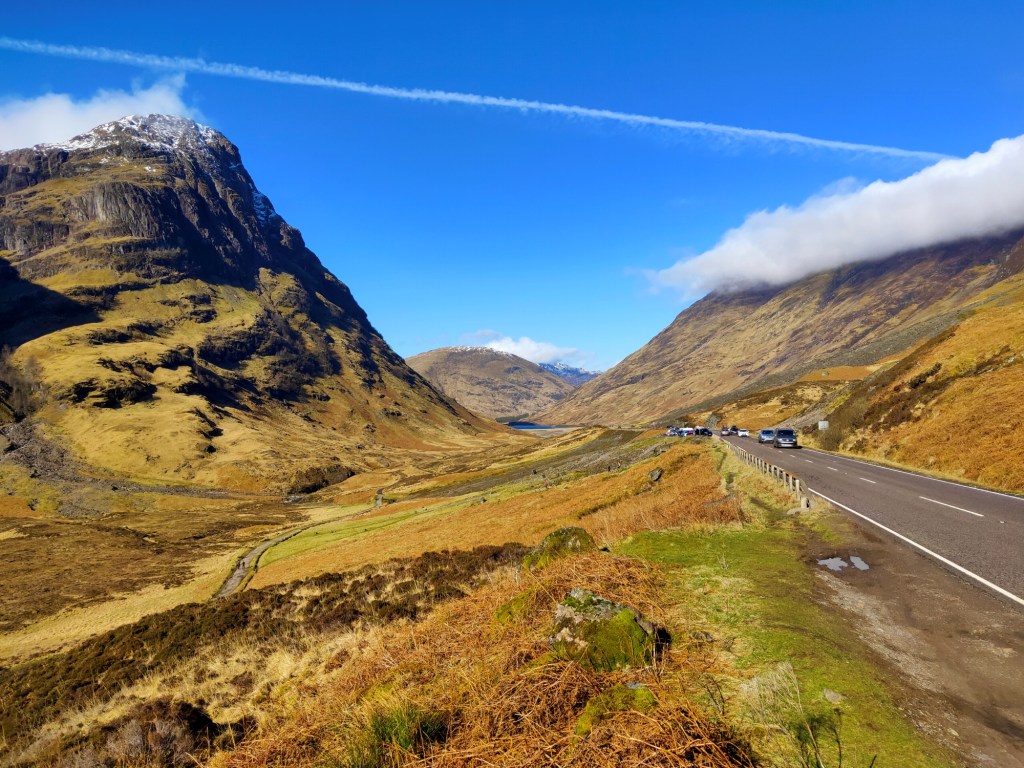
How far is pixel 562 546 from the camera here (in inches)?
456

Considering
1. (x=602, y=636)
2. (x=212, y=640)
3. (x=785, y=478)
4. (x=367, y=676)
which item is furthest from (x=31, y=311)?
(x=602, y=636)

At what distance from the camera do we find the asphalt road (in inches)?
406

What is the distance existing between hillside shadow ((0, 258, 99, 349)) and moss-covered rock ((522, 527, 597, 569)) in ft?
689

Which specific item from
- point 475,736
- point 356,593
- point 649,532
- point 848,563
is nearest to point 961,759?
point 475,736

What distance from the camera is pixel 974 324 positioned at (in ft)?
149

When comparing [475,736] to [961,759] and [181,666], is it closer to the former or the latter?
[961,759]

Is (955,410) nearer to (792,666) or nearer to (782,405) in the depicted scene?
(792,666)

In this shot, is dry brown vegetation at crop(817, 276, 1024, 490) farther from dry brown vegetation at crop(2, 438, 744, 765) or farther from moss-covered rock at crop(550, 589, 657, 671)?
moss-covered rock at crop(550, 589, 657, 671)

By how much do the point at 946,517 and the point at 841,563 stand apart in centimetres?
798

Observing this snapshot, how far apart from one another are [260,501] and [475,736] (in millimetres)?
114126

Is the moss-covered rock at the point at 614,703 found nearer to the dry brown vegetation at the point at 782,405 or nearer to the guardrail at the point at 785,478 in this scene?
the guardrail at the point at 785,478

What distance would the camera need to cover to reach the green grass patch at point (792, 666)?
448cm

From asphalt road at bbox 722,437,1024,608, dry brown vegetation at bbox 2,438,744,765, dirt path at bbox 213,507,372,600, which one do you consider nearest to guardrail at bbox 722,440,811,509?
asphalt road at bbox 722,437,1024,608

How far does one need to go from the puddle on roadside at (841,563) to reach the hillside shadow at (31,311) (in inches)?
8476
